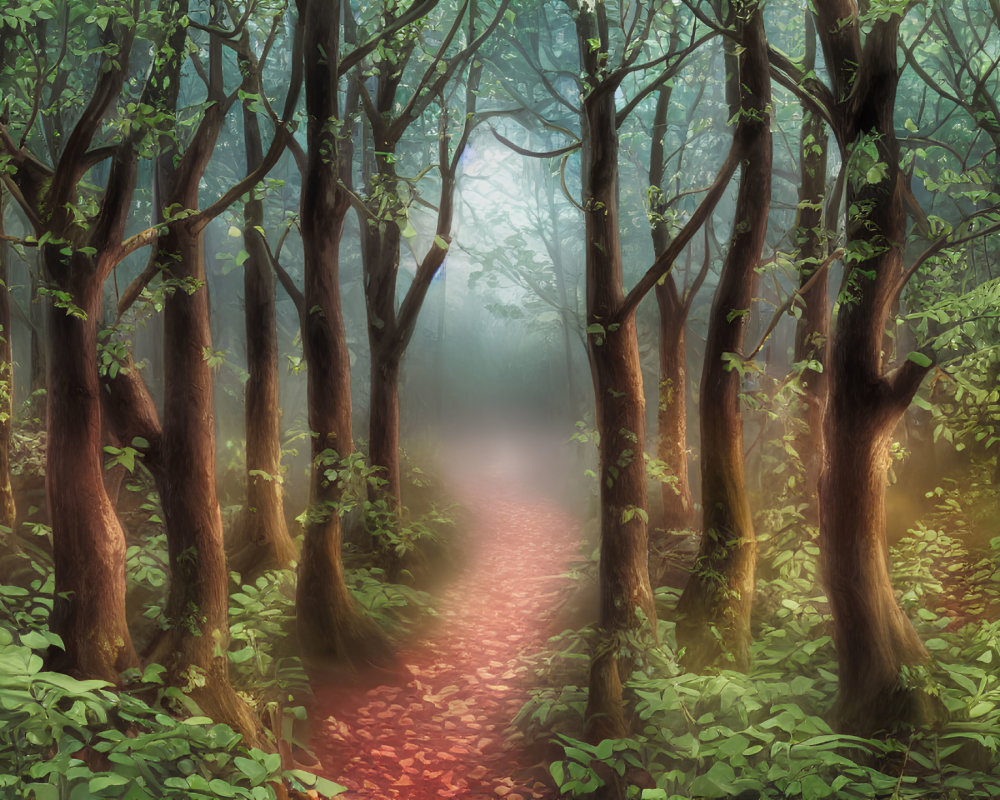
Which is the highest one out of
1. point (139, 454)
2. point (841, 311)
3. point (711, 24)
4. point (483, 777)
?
point (711, 24)

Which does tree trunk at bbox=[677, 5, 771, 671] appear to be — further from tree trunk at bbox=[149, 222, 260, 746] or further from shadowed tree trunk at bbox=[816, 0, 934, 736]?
tree trunk at bbox=[149, 222, 260, 746]

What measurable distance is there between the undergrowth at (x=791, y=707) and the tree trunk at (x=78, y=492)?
3.06m

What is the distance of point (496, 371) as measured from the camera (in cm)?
4538

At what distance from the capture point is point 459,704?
7.42 m

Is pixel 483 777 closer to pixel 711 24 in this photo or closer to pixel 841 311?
pixel 841 311

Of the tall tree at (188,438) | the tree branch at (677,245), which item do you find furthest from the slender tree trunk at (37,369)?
the tree branch at (677,245)

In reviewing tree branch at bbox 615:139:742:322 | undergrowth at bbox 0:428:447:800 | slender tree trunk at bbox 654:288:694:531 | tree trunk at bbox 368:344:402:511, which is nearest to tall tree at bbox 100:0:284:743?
undergrowth at bbox 0:428:447:800

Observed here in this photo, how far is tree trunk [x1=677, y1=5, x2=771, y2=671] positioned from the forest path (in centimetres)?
195

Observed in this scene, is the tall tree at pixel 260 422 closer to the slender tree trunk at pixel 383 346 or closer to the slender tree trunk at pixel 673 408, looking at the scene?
the slender tree trunk at pixel 383 346

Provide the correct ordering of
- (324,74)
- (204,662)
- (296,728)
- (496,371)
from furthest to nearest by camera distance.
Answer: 1. (496,371)
2. (324,74)
3. (296,728)
4. (204,662)

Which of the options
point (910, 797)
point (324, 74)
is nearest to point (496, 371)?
point (324, 74)

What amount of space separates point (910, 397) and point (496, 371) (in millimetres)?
40606

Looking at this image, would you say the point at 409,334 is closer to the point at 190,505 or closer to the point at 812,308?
the point at 812,308

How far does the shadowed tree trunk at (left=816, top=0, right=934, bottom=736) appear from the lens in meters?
4.89
